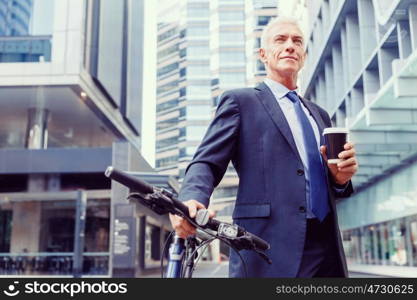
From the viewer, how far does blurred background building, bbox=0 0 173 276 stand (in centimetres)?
2148

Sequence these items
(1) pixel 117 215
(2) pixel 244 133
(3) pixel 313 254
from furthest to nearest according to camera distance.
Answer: (1) pixel 117 215 → (2) pixel 244 133 → (3) pixel 313 254

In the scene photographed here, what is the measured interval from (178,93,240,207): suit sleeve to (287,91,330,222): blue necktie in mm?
305

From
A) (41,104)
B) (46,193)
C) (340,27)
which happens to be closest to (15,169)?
(46,193)

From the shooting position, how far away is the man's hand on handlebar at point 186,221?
1669 mm

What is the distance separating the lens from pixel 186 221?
169cm

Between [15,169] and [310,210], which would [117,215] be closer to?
[15,169]

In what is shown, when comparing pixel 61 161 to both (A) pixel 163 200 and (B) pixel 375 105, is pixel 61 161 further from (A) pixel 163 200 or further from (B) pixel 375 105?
(A) pixel 163 200

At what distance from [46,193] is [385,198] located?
1440 cm

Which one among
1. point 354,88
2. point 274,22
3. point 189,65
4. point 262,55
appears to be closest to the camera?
point 274,22

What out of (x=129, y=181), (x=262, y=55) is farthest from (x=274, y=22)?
(x=129, y=181)

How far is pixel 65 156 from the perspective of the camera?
76.4 ft

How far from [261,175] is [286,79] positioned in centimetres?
56

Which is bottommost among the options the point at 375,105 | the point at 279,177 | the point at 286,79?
the point at 279,177

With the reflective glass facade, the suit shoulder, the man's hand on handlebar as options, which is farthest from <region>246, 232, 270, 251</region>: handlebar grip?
the reflective glass facade
